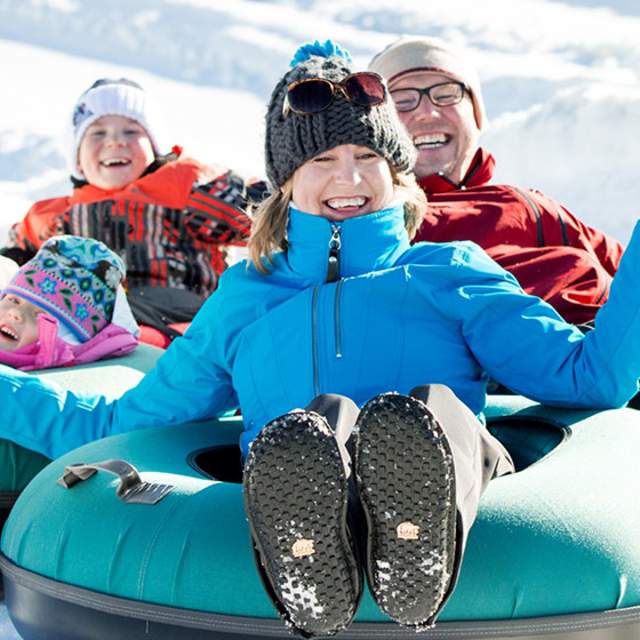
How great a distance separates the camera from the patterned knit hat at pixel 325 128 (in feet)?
7.82

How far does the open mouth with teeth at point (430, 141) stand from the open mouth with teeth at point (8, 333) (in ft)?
4.33

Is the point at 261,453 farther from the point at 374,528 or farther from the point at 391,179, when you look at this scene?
the point at 391,179

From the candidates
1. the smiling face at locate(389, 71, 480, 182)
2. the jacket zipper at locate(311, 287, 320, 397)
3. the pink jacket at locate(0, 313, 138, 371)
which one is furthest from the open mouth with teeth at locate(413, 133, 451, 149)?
the jacket zipper at locate(311, 287, 320, 397)

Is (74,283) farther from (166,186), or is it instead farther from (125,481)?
(125,481)

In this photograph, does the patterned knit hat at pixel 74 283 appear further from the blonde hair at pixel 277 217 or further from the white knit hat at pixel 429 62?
the white knit hat at pixel 429 62

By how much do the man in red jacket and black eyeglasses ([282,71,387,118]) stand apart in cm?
69

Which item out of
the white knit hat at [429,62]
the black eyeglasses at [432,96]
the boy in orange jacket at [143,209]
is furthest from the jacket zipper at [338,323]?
the boy in orange jacket at [143,209]

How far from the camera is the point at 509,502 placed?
182 centimetres

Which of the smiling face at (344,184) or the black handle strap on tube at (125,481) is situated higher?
the smiling face at (344,184)

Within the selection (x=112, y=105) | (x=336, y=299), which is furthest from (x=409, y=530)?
(x=112, y=105)

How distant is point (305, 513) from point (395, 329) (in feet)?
2.25

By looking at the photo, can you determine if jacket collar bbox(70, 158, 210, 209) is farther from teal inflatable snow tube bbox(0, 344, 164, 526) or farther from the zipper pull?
the zipper pull

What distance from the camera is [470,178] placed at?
3.46 metres

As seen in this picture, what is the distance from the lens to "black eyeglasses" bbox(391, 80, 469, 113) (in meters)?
3.45
